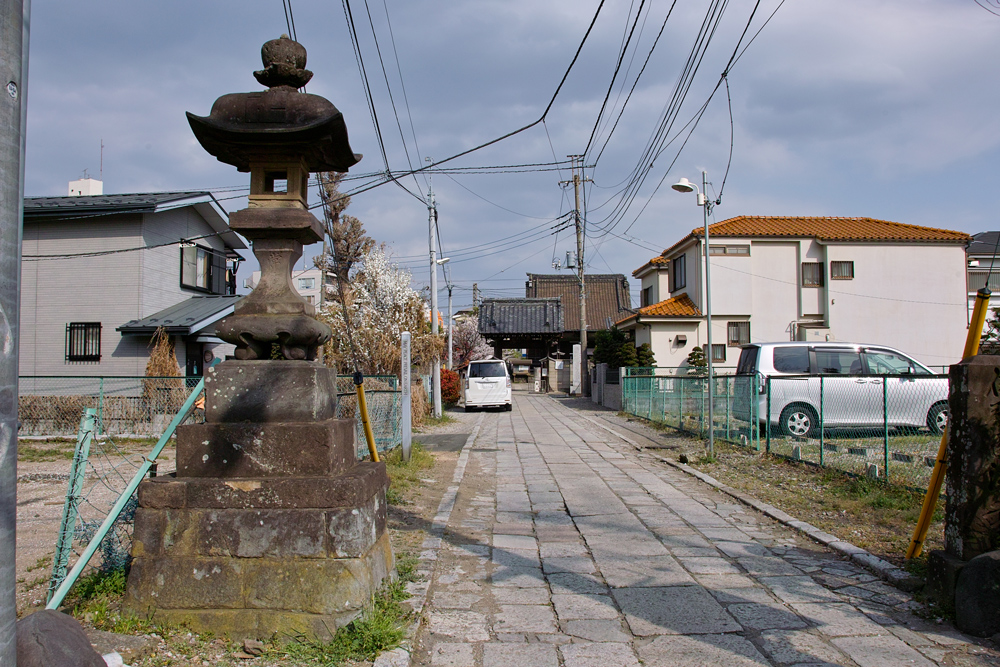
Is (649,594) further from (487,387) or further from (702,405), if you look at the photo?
(487,387)

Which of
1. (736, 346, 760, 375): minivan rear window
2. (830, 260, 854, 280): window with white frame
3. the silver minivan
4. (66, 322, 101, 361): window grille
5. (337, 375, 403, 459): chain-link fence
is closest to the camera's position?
the silver minivan

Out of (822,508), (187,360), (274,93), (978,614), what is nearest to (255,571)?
(274,93)

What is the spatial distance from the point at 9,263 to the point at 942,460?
5.15 m

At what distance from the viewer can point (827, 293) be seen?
23609 mm

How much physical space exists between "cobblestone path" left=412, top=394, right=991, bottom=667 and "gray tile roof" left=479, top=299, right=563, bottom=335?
1240 inches

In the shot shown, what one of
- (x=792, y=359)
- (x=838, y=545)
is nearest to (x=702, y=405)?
(x=792, y=359)

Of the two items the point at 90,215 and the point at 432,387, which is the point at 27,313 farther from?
the point at 432,387

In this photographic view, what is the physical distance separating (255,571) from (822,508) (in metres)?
5.76

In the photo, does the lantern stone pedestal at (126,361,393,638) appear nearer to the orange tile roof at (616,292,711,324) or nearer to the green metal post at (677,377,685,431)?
the green metal post at (677,377,685,431)

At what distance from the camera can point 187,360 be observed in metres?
17.9

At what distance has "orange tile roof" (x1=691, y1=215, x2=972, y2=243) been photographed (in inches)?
931

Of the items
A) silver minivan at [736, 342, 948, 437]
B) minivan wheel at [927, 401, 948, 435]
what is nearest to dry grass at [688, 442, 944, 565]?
silver minivan at [736, 342, 948, 437]

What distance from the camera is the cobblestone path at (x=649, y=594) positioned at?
11.5 feet

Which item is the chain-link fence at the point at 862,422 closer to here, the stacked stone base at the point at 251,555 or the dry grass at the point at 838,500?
the dry grass at the point at 838,500
